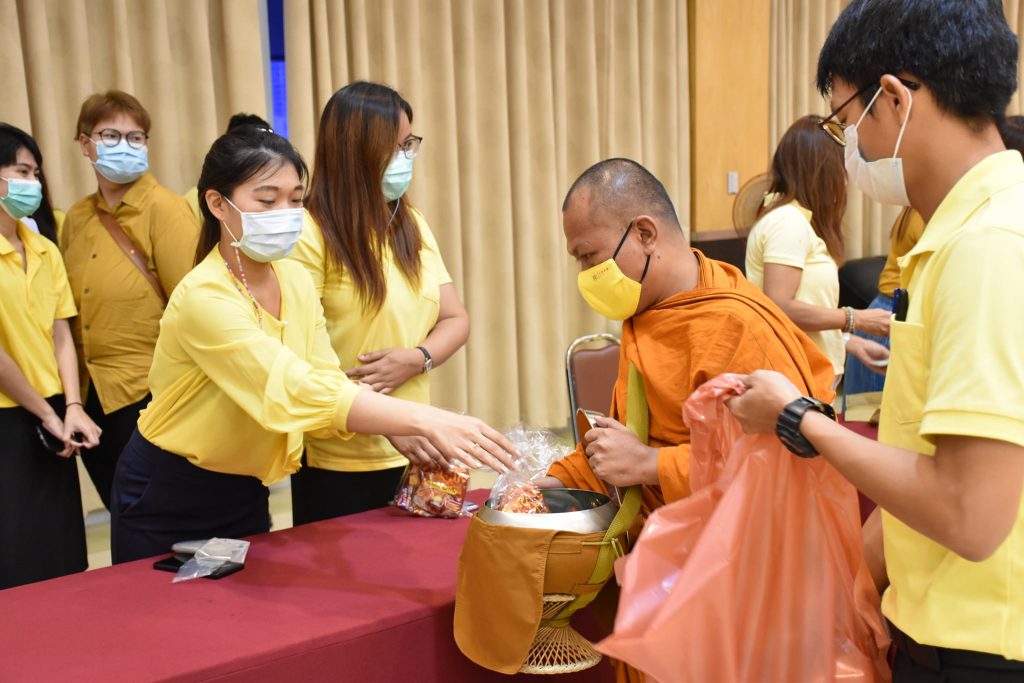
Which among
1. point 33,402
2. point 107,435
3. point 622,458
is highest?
point 622,458

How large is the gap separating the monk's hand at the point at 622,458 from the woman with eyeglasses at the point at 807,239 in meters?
1.70

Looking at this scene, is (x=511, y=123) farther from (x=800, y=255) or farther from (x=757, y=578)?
(x=757, y=578)

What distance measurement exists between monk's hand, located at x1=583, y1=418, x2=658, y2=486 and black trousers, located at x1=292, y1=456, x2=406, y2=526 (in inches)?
33.2

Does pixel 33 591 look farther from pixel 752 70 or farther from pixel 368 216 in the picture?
pixel 752 70

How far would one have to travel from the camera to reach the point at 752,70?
18.6 feet

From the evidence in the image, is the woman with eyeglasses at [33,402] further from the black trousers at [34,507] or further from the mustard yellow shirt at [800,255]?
the mustard yellow shirt at [800,255]

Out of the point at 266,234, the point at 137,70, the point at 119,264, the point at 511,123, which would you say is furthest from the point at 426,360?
the point at 511,123

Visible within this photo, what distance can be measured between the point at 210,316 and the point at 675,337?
90 centimetres

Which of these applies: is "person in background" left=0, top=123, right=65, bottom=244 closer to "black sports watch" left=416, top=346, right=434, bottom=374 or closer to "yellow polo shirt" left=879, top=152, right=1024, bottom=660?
"black sports watch" left=416, top=346, right=434, bottom=374

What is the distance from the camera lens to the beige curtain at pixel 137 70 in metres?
3.69

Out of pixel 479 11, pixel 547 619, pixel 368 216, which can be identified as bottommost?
pixel 547 619

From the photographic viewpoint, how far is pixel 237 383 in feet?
5.98

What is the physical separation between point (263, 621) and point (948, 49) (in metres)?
1.37

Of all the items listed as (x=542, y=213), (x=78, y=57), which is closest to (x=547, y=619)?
(x=78, y=57)
